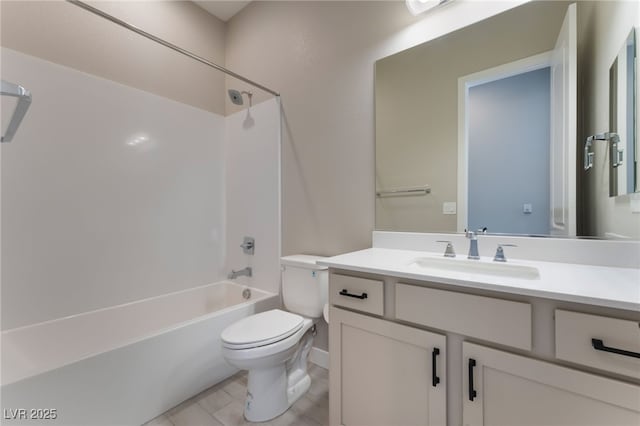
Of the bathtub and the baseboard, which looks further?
the baseboard

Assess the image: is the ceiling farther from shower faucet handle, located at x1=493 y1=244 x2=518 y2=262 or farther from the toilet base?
the toilet base

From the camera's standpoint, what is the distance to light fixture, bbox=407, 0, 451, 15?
1.38 meters

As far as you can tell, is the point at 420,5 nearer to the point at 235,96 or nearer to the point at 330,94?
the point at 330,94

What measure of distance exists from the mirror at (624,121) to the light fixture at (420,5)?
81 centimetres

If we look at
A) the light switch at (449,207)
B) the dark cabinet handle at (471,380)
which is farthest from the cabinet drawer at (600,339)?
the light switch at (449,207)

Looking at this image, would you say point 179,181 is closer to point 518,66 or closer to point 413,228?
point 413,228

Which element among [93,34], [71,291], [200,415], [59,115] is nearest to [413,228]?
[200,415]

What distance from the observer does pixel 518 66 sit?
4.04ft

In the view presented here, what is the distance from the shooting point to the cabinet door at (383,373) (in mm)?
915

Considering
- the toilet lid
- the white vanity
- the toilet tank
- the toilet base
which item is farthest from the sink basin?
the toilet base

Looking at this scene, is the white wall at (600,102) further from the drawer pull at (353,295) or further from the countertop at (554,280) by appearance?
the drawer pull at (353,295)

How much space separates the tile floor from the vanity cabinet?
35 centimetres

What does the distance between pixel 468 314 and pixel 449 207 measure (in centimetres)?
68

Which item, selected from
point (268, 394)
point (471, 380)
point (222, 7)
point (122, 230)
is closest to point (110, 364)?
point (268, 394)
